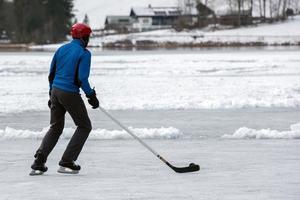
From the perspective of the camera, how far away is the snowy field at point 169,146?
6.26m

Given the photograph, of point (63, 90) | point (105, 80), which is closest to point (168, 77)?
point (105, 80)

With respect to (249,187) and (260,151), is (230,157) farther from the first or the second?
(249,187)

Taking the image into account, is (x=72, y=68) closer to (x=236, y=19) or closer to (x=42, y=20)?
(x=42, y=20)

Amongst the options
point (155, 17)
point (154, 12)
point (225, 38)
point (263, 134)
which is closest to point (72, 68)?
point (263, 134)

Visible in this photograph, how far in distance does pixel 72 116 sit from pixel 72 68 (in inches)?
21.6

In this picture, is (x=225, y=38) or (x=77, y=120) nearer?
(x=77, y=120)

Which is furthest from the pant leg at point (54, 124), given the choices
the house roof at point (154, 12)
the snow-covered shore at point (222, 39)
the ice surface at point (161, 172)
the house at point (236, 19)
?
the house roof at point (154, 12)

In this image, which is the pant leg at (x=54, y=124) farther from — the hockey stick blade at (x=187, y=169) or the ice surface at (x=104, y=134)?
the ice surface at (x=104, y=134)

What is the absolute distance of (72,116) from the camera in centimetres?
689

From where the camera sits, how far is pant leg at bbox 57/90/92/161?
267 inches

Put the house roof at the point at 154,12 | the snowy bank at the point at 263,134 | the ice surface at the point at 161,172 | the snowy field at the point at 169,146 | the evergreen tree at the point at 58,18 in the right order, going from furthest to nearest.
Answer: the house roof at the point at 154,12 < the evergreen tree at the point at 58,18 < the snowy bank at the point at 263,134 < the snowy field at the point at 169,146 < the ice surface at the point at 161,172

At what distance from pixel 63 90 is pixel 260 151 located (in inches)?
115

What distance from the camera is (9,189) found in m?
6.28

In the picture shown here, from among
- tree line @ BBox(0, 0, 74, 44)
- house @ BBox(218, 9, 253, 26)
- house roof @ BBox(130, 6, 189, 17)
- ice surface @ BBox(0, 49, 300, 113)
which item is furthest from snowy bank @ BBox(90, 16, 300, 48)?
house roof @ BBox(130, 6, 189, 17)
